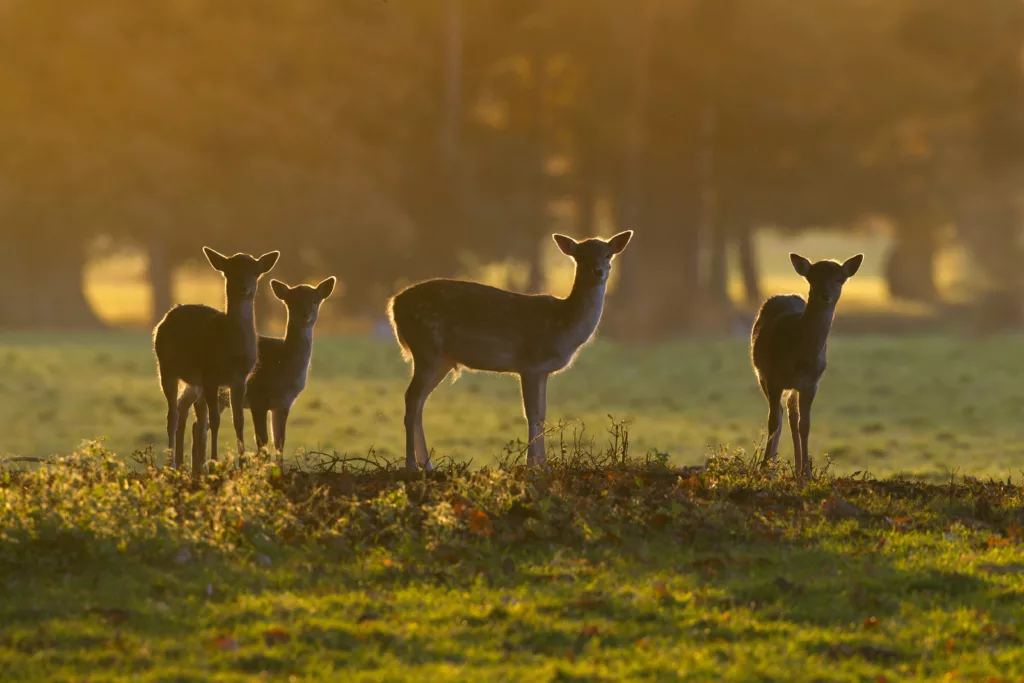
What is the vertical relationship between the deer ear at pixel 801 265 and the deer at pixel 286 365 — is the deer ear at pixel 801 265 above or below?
above

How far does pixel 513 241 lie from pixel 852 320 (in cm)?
1434

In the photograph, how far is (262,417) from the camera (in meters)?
14.9

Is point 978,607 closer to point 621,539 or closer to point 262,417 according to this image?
→ point 621,539

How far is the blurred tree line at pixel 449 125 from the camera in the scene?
52562 millimetres

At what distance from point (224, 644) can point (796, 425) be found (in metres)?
7.32

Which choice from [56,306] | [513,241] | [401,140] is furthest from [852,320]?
[56,306]

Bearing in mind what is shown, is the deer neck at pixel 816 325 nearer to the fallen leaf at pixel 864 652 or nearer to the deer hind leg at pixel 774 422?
the deer hind leg at pixel 774 422

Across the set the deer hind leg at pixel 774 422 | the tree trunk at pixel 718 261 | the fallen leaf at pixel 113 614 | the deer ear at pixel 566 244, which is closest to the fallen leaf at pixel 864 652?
the fallen leaf at pixel 113 614

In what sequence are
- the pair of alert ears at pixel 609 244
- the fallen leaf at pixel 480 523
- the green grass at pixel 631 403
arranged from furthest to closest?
the green grass at pixel 631 403 < the pair of alert ears at pixel 609 244 < the fallen leaf at pixel 480 523

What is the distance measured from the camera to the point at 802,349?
1471 cm

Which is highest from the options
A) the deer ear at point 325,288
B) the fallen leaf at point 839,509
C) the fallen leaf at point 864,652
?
the deer ear at point 325,288

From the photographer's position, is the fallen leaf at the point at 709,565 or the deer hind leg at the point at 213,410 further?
the deer hind leg at the point at 213,410

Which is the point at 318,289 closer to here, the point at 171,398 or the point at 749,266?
the point at 171,398

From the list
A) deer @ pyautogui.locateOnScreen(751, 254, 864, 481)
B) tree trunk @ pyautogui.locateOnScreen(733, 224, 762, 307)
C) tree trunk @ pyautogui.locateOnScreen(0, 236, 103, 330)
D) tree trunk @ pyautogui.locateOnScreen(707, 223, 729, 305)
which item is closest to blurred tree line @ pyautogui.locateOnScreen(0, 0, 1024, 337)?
tree trunk @ pyautogui.locateOnScreen(0, 236, 103, 330)
